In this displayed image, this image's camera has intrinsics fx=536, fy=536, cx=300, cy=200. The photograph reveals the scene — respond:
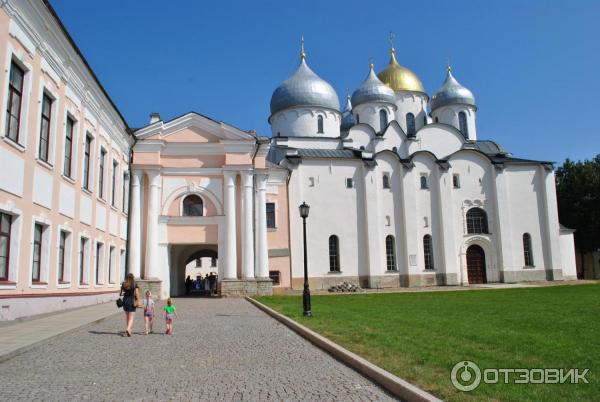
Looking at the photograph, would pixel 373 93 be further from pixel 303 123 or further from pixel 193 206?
pixel 193 206

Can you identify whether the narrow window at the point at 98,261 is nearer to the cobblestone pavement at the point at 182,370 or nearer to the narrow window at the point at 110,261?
the narrow window at the point at 110,261

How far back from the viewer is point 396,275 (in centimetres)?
3891

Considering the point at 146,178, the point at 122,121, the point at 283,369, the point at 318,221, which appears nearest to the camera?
the point at 283,369

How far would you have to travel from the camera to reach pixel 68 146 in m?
19.4

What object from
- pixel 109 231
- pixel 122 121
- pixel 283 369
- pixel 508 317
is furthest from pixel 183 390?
pixel 122 121

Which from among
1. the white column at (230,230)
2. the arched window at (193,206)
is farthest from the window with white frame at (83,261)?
the arched window at (193,206)

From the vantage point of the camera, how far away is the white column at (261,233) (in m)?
30.8

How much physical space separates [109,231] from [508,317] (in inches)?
712

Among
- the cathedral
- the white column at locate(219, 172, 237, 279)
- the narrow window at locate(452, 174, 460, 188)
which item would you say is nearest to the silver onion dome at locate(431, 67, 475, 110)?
the cathedral

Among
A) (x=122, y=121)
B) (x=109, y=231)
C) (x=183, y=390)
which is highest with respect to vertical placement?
(x=122, y=121)

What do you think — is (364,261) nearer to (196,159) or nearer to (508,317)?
(196,159)

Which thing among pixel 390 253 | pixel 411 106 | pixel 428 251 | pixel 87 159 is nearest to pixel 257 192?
pixel 87 159

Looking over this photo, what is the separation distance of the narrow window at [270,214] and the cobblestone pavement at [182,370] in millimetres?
22787

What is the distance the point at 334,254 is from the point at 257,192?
978 cm
